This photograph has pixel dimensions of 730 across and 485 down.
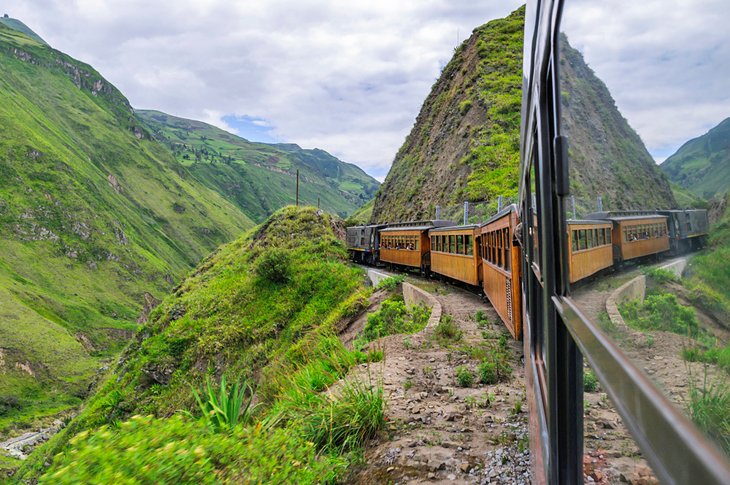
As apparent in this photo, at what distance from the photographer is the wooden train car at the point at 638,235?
3.11ft

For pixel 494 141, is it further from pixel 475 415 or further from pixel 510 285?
pixel 475 415

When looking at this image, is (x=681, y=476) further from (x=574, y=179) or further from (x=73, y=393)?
(x=73, y=393)

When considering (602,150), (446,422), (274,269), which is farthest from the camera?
(274,269)

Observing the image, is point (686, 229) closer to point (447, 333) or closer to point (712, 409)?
point (712, 409)

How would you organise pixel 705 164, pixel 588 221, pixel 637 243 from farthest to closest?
pixel 588 221
pixel 637 243
pixel 705 164

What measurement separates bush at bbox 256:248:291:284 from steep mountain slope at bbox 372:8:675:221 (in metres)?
11.4

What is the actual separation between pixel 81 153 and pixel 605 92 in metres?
144

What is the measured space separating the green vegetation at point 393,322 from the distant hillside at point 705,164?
971 cm

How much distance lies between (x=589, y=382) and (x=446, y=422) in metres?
4.43

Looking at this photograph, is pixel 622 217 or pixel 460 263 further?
pixel 460 263

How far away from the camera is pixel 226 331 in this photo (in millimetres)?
20828

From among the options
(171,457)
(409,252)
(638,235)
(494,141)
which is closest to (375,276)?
(409,252)

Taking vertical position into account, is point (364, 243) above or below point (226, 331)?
above

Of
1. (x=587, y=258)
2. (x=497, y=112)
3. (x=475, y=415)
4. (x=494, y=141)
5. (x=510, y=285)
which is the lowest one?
(x=475, y=415)
